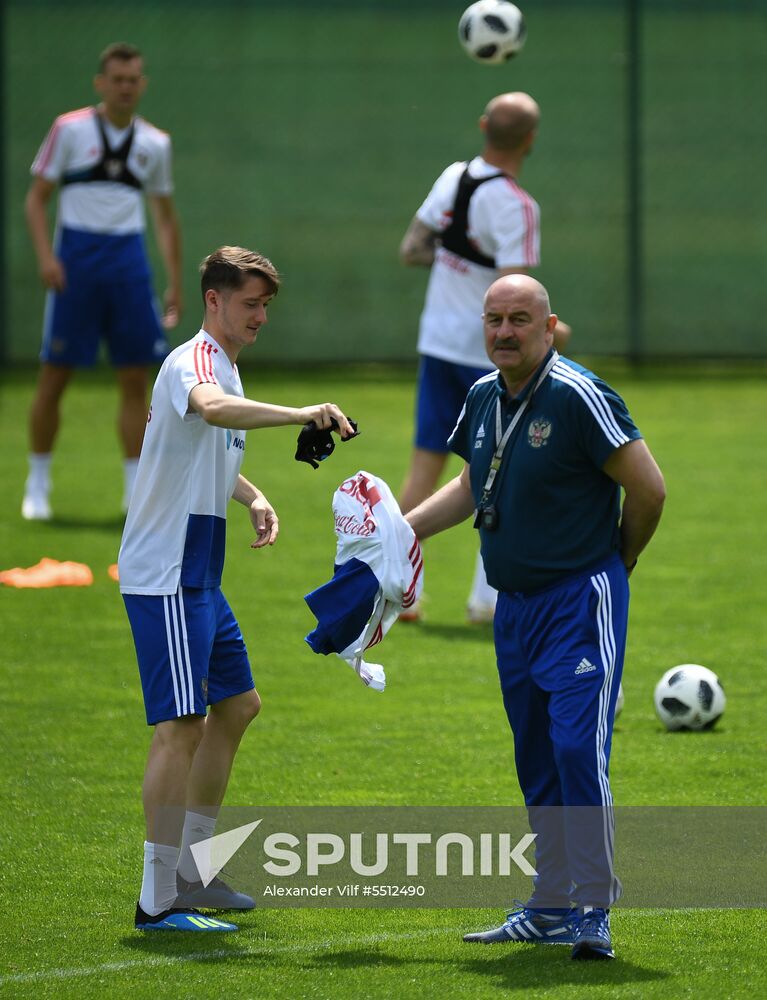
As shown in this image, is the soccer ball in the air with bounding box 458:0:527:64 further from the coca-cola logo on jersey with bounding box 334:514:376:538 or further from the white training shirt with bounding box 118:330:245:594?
the coca-cola logo on jersey with bounding box 334:514:376:538

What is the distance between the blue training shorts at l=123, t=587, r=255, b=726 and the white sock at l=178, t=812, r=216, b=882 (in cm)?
44

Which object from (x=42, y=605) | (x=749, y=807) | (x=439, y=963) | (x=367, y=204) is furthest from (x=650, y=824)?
(x=367, y=204)

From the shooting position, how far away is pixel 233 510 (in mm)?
11961

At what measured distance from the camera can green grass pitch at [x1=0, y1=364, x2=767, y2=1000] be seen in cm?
473

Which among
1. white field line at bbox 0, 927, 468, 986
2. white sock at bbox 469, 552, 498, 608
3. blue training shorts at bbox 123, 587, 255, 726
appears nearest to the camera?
white field line at bbox 0, 927, 468, 986

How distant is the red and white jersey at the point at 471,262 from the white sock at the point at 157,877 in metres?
4.49

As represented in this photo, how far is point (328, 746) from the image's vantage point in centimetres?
695

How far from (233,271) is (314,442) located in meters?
0.61

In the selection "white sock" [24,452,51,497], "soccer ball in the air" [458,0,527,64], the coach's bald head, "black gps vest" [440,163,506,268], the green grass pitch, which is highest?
"soccer ball in the air" [458,0,527,64]

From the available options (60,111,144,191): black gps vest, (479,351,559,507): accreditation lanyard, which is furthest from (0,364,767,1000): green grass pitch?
(60,111,144,191): black gps vest

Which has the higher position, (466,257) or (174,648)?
(466,257)

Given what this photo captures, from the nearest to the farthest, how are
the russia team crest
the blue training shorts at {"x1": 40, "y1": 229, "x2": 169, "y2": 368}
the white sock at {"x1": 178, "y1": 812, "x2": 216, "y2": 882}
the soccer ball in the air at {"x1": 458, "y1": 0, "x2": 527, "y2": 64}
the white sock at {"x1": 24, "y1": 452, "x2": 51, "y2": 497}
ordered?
the russia team crest, the white sock at {"x1": 178, "y1": 812, "x2": 216, "y2": 882}, the soccer ball in the air at {"x1": 458, "y1": 0, "x2": 527, "y2": 64}, the white sock at {"x1": 24, "y1": 452, "x2": 51, "y2": 497}, the blue training shorts at {"x1": 40, "y1": 229, "x2": 169, "y2": 368}

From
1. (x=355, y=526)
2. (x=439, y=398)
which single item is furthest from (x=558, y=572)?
(x=439, y=398)

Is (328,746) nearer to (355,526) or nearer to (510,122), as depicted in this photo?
(355,526)
